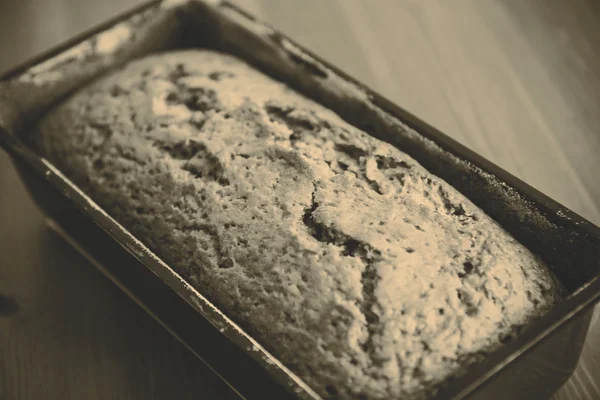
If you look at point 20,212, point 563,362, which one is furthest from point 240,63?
point 563,362

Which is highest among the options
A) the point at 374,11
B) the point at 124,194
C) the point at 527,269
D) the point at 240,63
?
the point at 374,11

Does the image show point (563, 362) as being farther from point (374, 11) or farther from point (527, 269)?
point (374, 11)

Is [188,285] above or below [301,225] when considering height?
below

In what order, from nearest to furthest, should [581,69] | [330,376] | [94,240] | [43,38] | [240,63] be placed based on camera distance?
[330,376] → [94,240] → [240,63] → [581,69] → [43,38]
